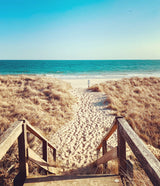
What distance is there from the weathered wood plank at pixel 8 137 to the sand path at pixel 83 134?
2.96 meters

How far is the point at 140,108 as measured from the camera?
9.23 m

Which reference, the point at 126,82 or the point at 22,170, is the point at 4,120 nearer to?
the point at 22,170

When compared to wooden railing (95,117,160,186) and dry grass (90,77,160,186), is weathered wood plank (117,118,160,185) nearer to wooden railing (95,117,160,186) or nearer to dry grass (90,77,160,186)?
wooden railing (95,117,160,186)

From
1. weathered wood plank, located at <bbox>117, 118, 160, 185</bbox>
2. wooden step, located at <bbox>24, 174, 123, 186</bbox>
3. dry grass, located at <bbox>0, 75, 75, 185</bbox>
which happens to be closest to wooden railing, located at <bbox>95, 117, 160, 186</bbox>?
weathered wood plank, located at <bbox>117, 118, 160, 185</bbox>

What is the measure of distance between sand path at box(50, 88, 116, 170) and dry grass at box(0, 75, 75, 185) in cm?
55

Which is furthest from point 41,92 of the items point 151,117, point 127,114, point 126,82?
point 126,82

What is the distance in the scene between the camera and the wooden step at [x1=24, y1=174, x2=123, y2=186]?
247 centimetres

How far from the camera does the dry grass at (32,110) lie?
433 centimetres

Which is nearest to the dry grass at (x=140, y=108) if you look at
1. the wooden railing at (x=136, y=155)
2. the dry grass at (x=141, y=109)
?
the dry grass at (x=141, y=109)

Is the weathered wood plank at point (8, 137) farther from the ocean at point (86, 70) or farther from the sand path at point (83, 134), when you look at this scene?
the ocean at point (86, 70)

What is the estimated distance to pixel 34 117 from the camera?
23.5 feet

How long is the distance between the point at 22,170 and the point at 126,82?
13862mm

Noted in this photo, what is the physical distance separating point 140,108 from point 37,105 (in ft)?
20.1

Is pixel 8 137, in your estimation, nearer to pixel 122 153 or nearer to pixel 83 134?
pixel 122 153
